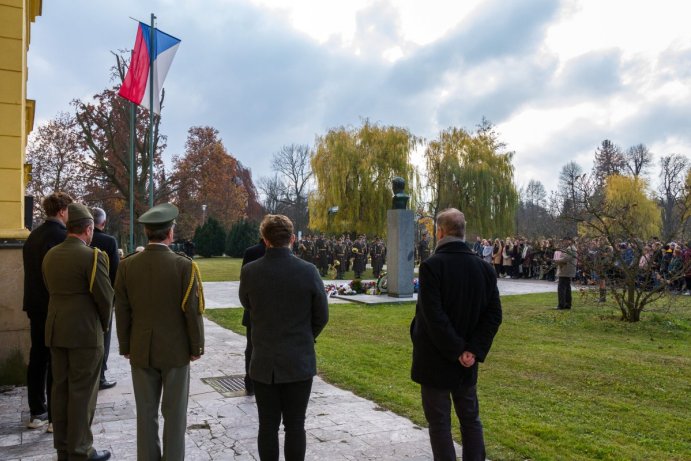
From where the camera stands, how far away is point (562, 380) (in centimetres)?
652

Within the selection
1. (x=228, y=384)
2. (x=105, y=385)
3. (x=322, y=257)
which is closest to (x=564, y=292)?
(x=228, y=384)

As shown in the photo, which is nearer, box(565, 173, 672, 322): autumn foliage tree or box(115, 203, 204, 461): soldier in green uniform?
box(115, 203, 204, 461): soldier in green uniform

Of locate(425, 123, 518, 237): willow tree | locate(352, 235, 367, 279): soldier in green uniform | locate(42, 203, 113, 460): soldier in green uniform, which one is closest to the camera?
locate(42, 203, 113, 460): soldier in green uniform

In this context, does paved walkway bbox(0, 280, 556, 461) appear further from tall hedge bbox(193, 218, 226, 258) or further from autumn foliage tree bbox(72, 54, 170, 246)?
tall hedge bbox(193, 218, 226, 258)

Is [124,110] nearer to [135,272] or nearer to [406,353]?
[406,353]

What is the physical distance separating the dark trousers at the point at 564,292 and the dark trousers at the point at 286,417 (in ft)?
35.9

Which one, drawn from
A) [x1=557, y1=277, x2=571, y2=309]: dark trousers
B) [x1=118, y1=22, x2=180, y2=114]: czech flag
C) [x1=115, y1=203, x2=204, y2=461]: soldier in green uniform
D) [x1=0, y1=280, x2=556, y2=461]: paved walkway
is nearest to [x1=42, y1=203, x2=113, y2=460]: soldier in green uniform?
[x1=0, y1=280, x2=556, y2=461]: paved walkway

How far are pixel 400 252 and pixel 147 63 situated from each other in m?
7.60

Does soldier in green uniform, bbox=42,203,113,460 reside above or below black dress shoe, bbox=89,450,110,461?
above

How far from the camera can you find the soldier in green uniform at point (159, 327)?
11.3ft

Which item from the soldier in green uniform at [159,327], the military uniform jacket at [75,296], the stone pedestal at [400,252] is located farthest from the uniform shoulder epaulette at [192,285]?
the stone pedestal at [400,252]

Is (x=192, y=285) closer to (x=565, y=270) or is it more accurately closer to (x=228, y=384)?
(x=228, y=384)

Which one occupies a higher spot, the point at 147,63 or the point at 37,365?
the point at 147,63

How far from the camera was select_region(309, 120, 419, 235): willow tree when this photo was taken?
109 feet
